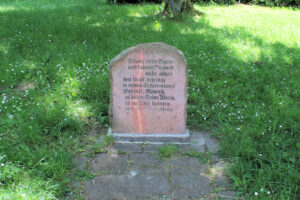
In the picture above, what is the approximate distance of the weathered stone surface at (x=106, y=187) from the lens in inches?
104

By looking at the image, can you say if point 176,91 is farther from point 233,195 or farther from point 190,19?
point 190,19

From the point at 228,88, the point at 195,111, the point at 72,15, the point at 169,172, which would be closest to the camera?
the point at 169,172

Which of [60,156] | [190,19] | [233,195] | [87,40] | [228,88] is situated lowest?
[233,195]

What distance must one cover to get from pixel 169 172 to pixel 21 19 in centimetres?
664

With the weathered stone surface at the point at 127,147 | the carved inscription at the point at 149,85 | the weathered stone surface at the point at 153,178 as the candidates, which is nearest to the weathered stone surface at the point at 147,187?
the weathered stone surface at the point at 153,178

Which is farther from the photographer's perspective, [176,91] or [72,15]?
[72,15]

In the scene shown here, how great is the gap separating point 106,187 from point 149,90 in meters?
1.19

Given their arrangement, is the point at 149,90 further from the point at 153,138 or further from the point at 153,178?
the point at 153,178

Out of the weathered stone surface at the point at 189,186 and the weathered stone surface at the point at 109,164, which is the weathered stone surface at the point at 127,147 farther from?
the weathered stone surface at the point at 189,186

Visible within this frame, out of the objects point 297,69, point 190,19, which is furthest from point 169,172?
point 190,19

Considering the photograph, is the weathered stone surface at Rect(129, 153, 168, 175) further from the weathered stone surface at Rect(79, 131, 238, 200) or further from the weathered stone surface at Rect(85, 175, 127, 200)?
the weathered stone surface at Rect(85, 175, 127, 200)

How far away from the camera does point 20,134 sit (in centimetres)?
339

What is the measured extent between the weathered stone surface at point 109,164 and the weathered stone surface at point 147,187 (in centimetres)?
18

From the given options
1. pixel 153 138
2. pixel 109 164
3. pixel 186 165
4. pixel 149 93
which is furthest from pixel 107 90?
pixel 186 165
